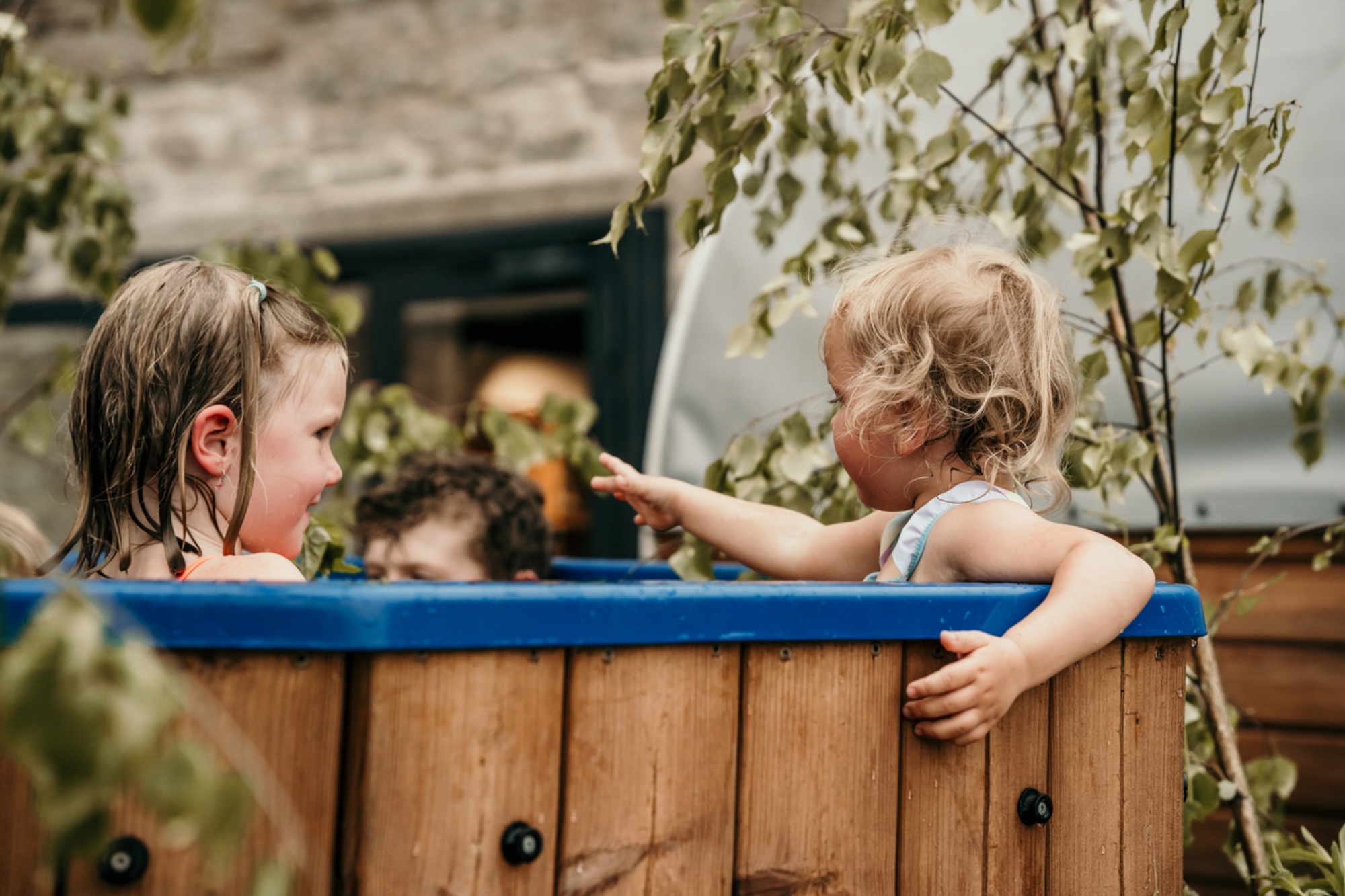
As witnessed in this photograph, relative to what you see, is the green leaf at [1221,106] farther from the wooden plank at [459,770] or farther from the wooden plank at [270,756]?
the wooden plank at [270,756]

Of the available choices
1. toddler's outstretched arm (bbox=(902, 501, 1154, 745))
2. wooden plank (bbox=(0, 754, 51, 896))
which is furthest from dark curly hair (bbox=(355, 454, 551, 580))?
wooden plank (bbox=(0, 754, 51, 896))

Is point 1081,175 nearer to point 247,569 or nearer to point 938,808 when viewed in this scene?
point 938,808

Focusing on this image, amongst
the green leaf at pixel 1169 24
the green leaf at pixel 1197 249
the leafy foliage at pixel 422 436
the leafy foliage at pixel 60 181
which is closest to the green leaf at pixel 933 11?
the green leaf at pixel 1169 24

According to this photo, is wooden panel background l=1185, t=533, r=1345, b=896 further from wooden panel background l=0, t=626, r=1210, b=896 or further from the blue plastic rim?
the blue plastic rim

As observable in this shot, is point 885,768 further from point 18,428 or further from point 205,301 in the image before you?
point 18,428

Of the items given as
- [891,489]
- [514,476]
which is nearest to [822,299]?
[514,476]

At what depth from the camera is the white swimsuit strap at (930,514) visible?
4.03ft

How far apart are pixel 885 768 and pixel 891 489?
17.5 inches

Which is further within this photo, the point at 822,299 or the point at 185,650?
the point at 822,299

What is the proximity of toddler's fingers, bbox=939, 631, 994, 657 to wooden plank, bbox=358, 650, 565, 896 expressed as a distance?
1.11 ft

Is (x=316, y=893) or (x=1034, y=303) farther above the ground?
(x=1034, y=303)

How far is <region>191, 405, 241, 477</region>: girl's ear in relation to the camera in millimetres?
1170

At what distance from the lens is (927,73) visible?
1.32 m

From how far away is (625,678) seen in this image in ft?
2.71
